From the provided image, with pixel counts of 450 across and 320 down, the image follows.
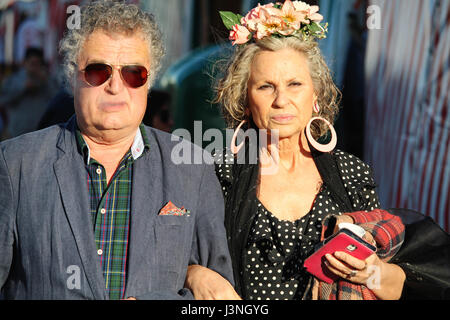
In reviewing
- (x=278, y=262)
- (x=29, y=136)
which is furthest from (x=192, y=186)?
(x=29, y=136)

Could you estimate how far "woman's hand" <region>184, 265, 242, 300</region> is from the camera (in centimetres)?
279

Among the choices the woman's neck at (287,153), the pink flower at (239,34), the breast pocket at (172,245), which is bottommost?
the breast pocket at (172,245)

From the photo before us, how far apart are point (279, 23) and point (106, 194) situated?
1354 millimetres

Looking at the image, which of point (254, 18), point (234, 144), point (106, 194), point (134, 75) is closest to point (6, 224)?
point (106, 194)

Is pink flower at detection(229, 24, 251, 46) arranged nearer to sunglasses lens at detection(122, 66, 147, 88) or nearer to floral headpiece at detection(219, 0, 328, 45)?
floral headpiece at detection(219, 0, 328, 45)

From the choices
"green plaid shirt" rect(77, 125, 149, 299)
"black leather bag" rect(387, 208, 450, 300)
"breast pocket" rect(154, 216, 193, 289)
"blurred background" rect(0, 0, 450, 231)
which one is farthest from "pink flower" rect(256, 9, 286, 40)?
"black leather bag" rect(387, 208, 450, 300)

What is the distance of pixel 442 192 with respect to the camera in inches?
207

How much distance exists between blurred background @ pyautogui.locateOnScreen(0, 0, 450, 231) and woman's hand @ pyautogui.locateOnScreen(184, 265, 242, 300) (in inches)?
54.2

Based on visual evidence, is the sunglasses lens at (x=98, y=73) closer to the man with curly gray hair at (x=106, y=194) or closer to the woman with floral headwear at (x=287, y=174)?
the man with curly gray hair at (x=106, y=194)

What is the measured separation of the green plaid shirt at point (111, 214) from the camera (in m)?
2.79

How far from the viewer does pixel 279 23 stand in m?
3.38

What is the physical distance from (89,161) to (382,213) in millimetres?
1496

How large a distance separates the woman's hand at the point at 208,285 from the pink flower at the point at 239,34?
1.33 m

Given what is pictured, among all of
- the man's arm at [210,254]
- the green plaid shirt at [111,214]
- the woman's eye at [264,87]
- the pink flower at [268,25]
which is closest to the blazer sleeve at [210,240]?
the man's arm at [210,254]
